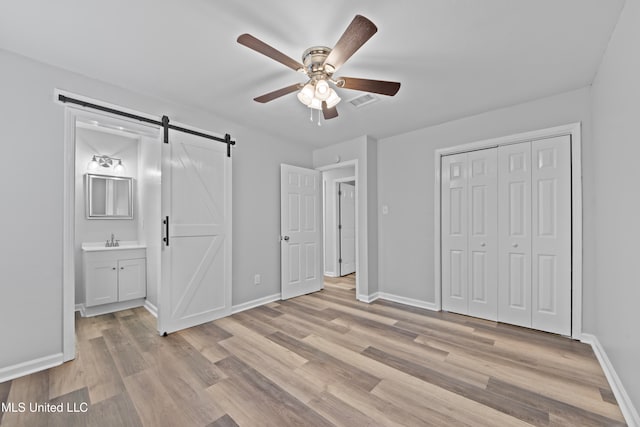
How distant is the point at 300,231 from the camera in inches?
172

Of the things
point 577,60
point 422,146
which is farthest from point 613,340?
point 422,146

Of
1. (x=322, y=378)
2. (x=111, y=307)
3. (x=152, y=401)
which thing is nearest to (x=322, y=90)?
(x=322, y=378)

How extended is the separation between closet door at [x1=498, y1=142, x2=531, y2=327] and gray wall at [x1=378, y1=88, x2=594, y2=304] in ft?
1.09

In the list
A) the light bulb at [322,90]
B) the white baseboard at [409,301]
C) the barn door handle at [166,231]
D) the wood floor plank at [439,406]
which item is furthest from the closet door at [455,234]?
the barn door handle at [166,231]

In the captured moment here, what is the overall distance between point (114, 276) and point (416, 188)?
428 centimetres

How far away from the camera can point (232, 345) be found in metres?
2.65

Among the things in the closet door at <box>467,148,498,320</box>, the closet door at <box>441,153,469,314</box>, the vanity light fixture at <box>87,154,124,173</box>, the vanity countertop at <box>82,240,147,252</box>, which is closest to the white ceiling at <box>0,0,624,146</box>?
the closet door at <box>467,148,498,320</box>

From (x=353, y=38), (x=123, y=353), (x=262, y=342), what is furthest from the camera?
(x=262, y=342)

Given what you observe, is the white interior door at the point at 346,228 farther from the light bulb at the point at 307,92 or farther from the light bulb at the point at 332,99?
the light bulb at the point at 307,92

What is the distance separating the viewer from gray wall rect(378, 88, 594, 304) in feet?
10.5

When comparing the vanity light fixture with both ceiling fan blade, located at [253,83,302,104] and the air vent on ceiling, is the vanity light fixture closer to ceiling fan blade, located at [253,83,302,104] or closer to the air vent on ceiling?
ceiling fan blade, located at [253,83,302,104]

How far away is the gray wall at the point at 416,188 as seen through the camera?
3.20 metres

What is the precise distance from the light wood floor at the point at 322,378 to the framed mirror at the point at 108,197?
1575 mm

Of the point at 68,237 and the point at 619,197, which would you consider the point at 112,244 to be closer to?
the point at 68,237
